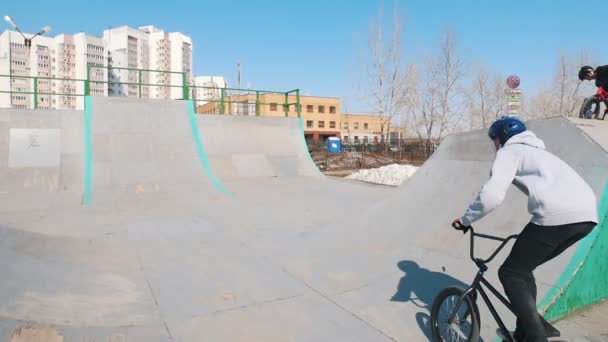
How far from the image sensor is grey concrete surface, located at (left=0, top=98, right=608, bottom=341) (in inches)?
136

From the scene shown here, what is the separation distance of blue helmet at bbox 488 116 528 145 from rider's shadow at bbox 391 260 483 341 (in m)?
1.75

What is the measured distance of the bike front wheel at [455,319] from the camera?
279 cm

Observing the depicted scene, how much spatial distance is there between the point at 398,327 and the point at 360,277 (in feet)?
3.80

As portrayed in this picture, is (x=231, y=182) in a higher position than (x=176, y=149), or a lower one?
lower

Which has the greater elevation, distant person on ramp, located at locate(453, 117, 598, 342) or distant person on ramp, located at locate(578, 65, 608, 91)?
distant person on ramp, located at locate(578, 65, 608, 91)

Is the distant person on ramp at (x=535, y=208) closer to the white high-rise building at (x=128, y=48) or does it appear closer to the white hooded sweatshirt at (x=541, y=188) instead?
the white hooded sweatshirt at (x=541, y=188)

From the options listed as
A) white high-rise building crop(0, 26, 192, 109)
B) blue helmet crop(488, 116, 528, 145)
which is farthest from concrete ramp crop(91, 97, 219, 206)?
white high-rise building crop(0, 26, 192, 109)

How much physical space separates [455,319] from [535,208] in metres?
1.09

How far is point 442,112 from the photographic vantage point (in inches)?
1265

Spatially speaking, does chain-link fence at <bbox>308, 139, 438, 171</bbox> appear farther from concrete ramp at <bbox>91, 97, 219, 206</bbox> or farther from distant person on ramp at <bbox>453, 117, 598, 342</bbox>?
distant person on ramp at <bbox>453, 117, 598, 342</bbox>

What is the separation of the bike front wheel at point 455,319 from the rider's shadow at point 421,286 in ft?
0.92

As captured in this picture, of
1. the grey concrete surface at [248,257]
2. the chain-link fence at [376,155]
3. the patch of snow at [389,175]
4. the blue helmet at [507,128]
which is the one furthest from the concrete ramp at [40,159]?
the chain-link fence at [376,155]

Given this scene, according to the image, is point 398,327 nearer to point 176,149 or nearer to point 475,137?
point 475,137

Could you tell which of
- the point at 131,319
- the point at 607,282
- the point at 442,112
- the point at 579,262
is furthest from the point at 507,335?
the point at 442,112
